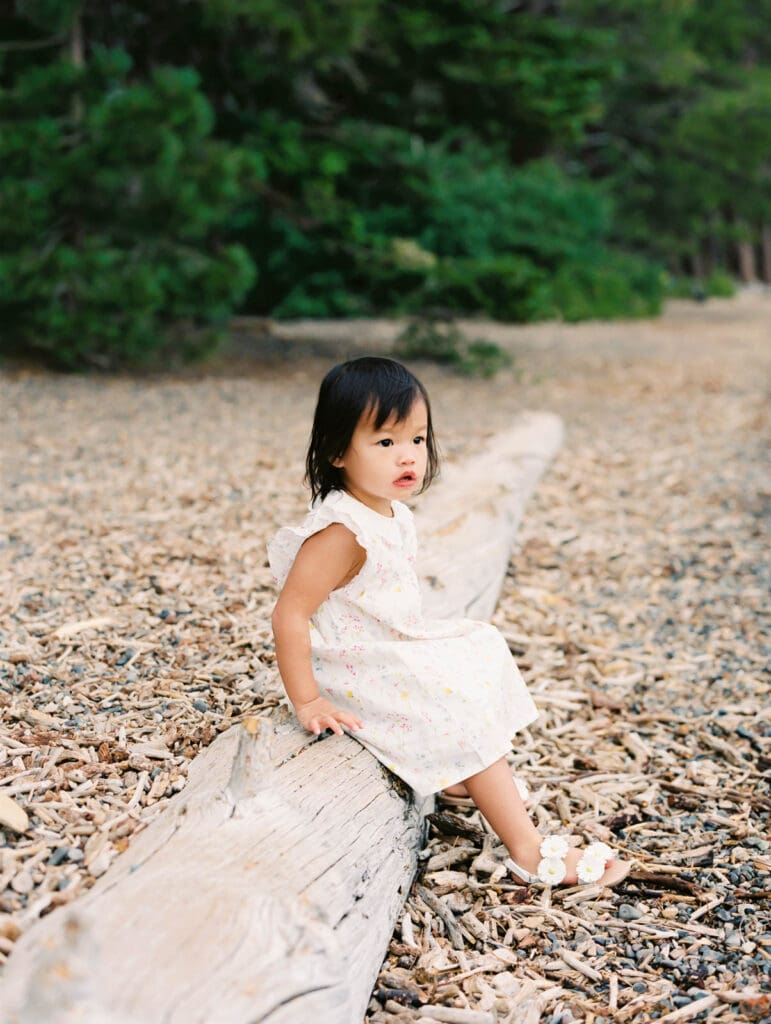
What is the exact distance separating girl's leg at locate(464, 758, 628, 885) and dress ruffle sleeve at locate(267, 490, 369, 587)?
61 cm

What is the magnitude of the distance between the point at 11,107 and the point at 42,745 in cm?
584

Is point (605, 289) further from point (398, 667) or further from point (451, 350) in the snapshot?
point (398, 667)

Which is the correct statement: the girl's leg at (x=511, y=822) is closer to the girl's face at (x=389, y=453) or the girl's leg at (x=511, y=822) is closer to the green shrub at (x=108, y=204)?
the girl's face at (x=389, y=453)

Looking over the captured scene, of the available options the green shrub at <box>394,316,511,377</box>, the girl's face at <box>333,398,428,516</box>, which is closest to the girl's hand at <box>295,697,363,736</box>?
the girl's face at <box>333,398,428,516</box>

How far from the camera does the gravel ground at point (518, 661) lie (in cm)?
208

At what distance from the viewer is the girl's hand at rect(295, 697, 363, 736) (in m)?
2.22

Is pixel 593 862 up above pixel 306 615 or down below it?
below

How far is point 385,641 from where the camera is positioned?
236 centimetres

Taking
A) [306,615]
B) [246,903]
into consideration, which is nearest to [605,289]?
→ [306,615]

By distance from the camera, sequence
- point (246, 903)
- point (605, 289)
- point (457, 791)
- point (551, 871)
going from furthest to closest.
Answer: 1. point (605, 289)
2. point (457, 791)
3. point (551, 871)
4. point (246, 903)

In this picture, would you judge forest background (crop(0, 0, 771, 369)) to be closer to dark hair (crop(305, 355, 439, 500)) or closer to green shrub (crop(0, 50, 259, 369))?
green shrub (crop(0, 50, 259, 369))

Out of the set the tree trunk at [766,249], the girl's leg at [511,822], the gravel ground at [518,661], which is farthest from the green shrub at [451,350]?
the tree trunk at [766,249]

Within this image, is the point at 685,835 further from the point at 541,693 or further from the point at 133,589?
the point at 133,589

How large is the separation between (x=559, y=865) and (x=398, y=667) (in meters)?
0.59
